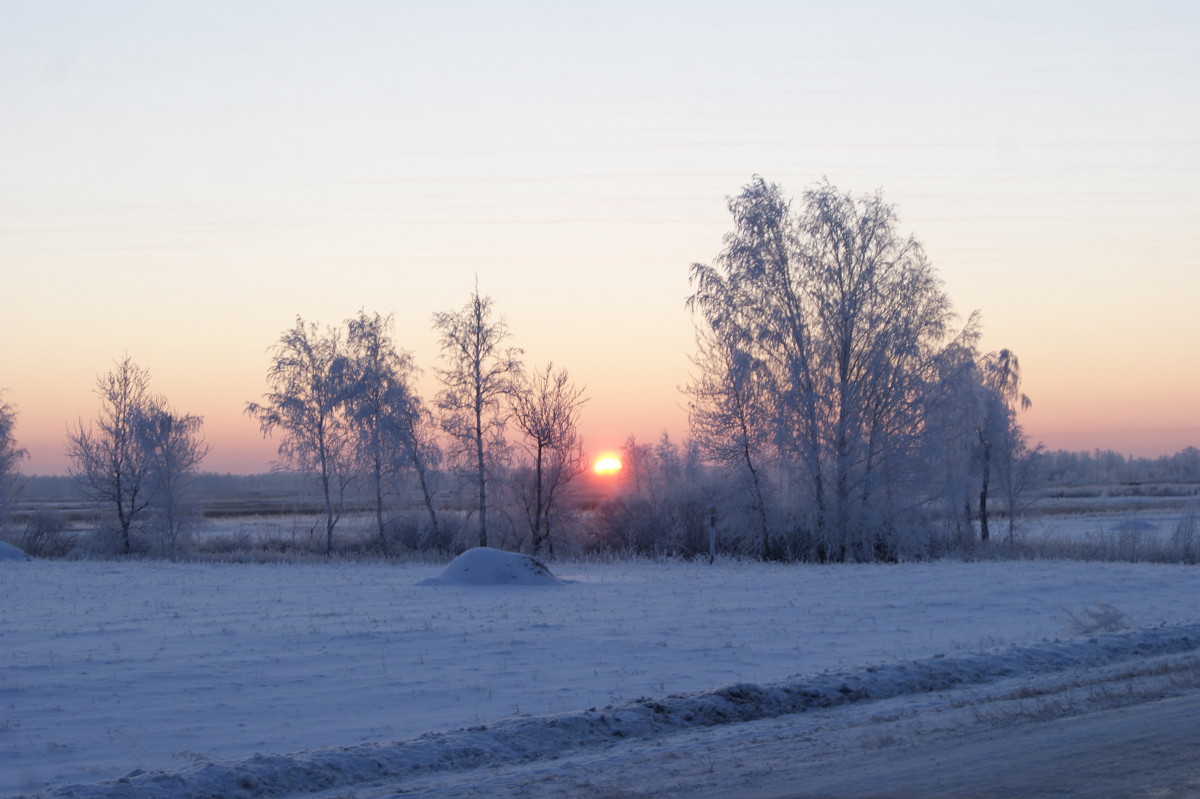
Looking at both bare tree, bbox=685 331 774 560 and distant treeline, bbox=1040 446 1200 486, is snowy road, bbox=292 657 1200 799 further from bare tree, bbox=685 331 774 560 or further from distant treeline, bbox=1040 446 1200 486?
distant treeline, bbox=1040 446 1200 486

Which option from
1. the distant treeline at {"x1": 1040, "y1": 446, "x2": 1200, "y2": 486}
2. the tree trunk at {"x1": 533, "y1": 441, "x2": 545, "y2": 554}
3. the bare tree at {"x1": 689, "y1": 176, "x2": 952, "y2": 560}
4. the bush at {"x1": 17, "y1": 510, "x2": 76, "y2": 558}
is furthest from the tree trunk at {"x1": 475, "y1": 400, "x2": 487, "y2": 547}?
the distant treeline at {"x1": 1040, "y1": 446, "x2": 1200, "y2": 486}

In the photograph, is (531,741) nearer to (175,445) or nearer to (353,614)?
(353,614)

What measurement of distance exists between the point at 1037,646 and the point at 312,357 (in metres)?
38.8

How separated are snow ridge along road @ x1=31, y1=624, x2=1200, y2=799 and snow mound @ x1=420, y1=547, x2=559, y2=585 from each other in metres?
12.0

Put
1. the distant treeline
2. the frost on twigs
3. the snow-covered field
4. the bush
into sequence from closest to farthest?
the snow-covered field, the frost on twigs, the bush, the distant treeline

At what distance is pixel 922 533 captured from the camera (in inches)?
1309

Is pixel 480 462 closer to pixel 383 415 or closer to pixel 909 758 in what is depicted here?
pixel 383 415

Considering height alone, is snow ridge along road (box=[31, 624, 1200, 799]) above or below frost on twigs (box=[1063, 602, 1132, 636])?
above

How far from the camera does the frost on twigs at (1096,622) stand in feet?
44.7

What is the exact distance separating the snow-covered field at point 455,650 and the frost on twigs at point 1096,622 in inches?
6.6

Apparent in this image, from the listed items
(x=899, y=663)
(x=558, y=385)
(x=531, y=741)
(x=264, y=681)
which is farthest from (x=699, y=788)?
(x=558, y=385)

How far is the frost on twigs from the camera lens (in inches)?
537

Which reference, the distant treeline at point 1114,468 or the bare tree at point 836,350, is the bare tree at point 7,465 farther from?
the distant treeline at point 1114,468

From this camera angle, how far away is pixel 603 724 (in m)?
8.76
